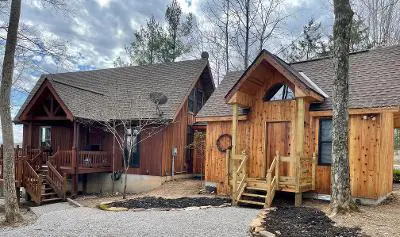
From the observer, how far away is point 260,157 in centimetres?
1290

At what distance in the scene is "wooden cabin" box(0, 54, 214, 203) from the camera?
15945 millimetres

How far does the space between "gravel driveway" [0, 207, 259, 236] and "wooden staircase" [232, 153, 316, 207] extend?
2.42 feet

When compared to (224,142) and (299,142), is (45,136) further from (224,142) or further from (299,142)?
(299,142)

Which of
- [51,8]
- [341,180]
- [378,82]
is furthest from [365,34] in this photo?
[51,8]

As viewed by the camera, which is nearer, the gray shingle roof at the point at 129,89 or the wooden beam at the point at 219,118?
the wooden beam at the point at 219,118

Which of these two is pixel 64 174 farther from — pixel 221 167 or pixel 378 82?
pixel 378 82

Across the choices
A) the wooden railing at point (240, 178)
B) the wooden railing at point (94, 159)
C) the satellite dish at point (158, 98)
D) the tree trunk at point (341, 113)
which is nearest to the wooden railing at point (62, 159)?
the wooden railing at point (94, 159)

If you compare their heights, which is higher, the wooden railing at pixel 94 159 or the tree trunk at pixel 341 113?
the tree trunk at pixel 341 113

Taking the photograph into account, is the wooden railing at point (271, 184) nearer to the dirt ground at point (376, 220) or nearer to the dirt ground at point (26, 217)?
the dirt ground at point (376, 220)

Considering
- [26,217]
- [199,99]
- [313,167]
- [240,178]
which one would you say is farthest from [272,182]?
[199,99]

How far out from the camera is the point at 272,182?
11039 millimetres

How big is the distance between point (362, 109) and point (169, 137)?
9.51 metres

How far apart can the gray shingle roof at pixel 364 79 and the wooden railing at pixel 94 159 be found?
6064 mm

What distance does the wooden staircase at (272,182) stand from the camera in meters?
10.9
